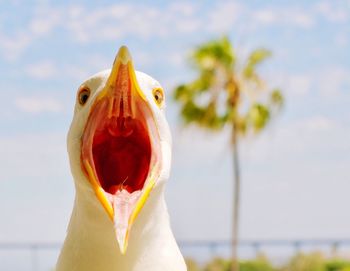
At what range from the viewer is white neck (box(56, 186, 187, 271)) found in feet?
4.41

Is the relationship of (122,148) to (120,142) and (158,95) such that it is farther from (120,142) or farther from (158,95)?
(158,95)

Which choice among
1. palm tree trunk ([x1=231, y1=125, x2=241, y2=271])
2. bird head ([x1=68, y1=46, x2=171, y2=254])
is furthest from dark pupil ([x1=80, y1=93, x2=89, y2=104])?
palm tree trunk ([x1=231, y1=125, x2=241, y2=271])

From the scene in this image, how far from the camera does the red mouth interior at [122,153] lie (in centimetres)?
136

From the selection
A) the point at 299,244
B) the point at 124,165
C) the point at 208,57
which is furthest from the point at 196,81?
the point at 124,165

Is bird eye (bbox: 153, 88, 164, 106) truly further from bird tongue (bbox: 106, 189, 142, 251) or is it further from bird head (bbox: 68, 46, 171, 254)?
bird tongue (bbox: 106, 189, 142, 251)

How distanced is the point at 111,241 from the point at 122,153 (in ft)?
0.54

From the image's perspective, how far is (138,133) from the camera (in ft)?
4.51

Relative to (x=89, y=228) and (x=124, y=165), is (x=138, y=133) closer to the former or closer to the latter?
(x=124, y=165)

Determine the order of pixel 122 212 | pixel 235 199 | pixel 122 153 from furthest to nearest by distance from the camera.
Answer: pixel 235 199 → pixel 122 153 → pixel 122 212

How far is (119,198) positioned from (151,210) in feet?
0.30

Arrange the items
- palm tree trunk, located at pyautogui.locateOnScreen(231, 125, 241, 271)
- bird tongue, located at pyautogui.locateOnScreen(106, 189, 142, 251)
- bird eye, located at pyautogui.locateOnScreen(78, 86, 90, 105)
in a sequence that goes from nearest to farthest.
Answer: bird tongue, located at pyautogui.locateOnScreen(106, 189, 142, 251) < bird eye, located at pyautogui.locateOnScreen(78, 86, 90, 105) < palm tree trunk, located at pyautogui.locateOnScreen(231, 125, 241, 271)

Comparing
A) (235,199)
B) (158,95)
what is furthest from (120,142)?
(235,199)

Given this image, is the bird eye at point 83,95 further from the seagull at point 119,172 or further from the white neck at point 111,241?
the white neck at point 111,241

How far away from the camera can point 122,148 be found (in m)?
1.40
